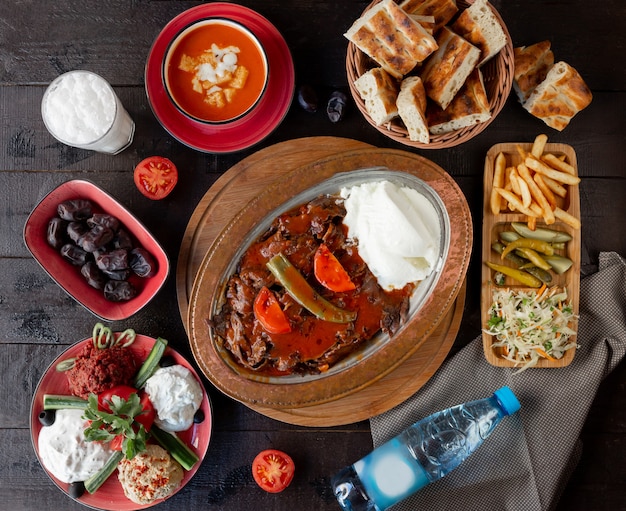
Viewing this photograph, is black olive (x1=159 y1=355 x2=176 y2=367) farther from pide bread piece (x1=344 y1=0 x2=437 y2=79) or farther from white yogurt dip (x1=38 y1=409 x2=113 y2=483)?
pide bread piece (x1=344 y1=0 x2=437 y2=79)

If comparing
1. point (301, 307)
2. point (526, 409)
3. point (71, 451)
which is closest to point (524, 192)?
point (526, 409)

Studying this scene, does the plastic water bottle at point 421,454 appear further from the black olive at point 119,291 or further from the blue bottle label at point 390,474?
the black olive at point 119,291

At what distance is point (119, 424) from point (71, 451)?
47 centimetres

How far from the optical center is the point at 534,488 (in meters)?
3.64

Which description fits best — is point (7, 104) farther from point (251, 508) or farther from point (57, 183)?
point (251, 508)

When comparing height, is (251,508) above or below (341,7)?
below

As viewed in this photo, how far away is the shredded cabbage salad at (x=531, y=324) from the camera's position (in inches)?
139

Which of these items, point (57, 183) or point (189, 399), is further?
point (57, 183)

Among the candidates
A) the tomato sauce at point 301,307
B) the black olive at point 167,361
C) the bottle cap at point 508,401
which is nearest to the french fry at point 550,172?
the tomato sauce at point 301,307

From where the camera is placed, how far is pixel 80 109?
3.41 m

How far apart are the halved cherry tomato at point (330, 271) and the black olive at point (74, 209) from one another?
56.4 inches

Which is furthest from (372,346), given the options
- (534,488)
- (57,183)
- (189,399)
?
(57,183)

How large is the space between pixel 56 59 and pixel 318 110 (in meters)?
1.77

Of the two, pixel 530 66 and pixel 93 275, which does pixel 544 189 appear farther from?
pixel 93 275
